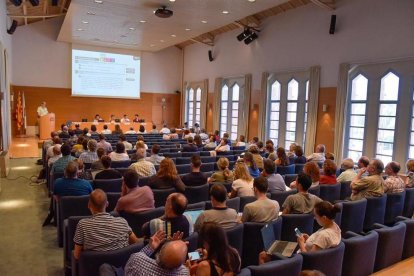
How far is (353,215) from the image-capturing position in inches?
178

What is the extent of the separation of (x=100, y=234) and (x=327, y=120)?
10.4 m

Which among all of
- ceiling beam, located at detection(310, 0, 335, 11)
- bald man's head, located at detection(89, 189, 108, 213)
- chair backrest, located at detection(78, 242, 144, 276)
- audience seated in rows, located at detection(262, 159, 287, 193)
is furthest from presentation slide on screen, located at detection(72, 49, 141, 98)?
chair backrest, located at detection(78, 242, 144, 276)

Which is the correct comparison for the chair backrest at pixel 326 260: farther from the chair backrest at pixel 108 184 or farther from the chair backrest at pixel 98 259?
the chair backrest at pixel 108 184

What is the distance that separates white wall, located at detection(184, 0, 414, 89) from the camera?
32.2ft

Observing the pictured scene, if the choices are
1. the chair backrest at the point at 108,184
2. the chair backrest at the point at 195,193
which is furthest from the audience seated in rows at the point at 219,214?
the chair backrest at the point at 108,184

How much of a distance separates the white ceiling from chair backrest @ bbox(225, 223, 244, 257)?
8.17 metres

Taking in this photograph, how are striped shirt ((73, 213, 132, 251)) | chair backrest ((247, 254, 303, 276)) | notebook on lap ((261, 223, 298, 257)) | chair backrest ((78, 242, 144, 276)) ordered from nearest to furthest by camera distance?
chair backrest ((247, 254, 303, 276))
chair backrest ((78, 242, 144, 276))
striped shirt ((73, 213, 132, 251))
notebook on lap ((261, 223, 298, 257))

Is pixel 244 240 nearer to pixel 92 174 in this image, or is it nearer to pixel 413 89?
pixel 92 174

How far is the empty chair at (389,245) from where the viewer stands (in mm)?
3508

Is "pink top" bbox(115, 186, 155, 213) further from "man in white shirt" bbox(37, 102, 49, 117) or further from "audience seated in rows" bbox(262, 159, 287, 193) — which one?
"man in white shirt" bbox(37, 102, 49, 117)

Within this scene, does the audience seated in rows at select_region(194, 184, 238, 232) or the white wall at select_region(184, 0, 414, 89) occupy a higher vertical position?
the white wall at select_region(184, 0, 414, 89)

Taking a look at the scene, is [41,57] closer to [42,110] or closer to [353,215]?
[42,110]

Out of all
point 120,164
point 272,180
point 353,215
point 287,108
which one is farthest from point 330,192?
point 287,108

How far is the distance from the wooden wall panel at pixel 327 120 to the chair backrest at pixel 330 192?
6.56m
